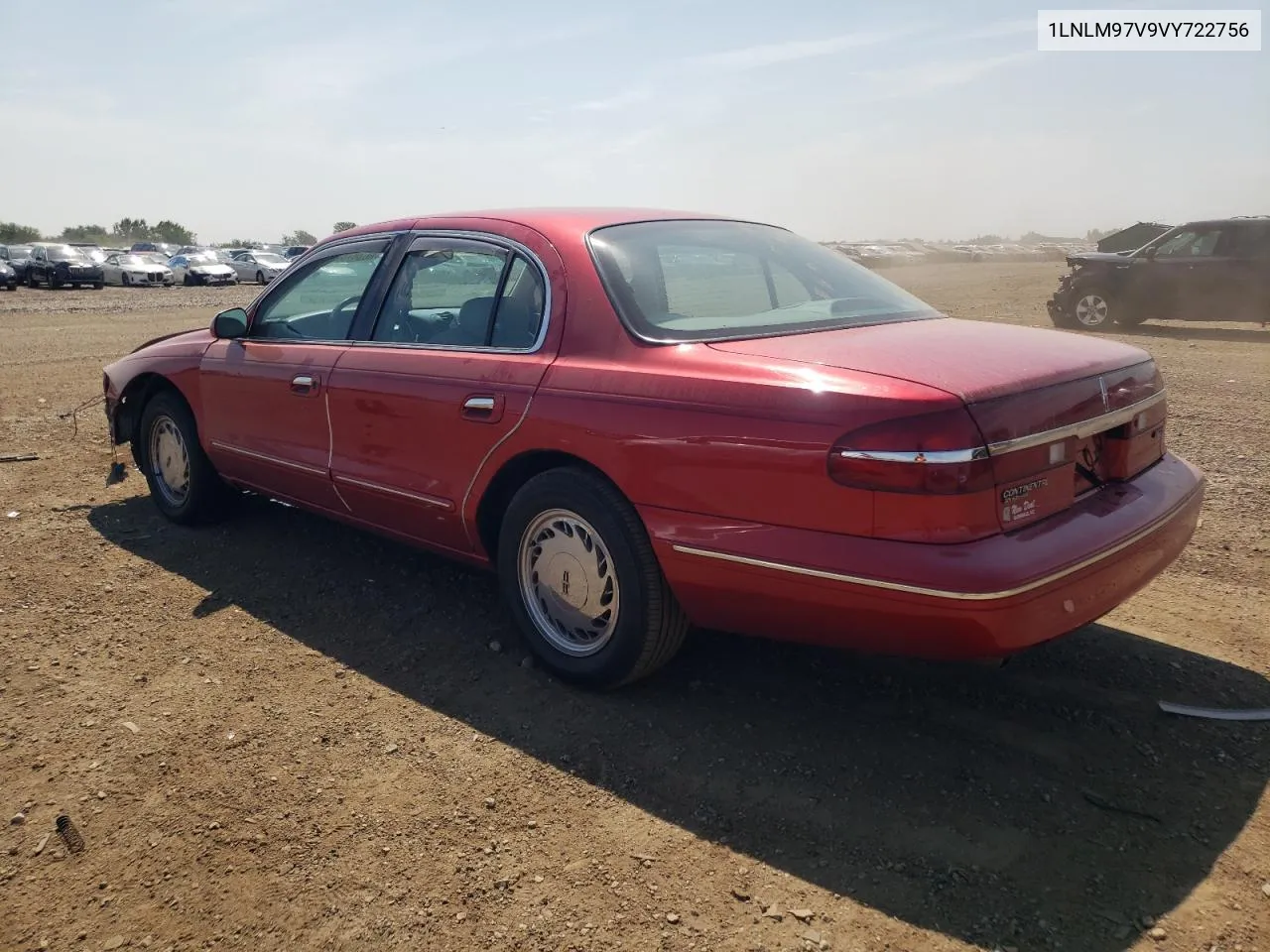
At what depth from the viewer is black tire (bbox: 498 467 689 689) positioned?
3131 millimetres

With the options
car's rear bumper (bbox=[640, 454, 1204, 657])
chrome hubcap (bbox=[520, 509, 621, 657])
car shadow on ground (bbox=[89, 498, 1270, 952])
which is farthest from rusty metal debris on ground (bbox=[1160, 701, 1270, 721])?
chrome hubcap (bbox=[520, 509, 621, 657])

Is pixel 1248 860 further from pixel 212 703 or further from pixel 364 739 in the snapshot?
pixel 212 703

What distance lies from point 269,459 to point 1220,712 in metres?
3.90

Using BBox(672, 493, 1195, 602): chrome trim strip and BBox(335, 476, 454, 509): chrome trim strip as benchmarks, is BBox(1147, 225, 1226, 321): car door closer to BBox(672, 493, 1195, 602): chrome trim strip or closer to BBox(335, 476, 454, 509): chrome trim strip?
BBox(672, 493, 1195, 602): chrome trim strip

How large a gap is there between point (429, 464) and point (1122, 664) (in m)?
2.58

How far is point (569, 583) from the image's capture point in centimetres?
342

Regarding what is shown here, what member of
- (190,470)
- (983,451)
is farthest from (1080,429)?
(190,470)

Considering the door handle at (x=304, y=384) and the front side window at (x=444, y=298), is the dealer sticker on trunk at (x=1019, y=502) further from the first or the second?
the door handle at (x=304, y=384)

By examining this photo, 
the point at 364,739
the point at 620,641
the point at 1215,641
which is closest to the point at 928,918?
the point at 620,641

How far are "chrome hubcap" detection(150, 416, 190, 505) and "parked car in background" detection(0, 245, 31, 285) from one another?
28859mm

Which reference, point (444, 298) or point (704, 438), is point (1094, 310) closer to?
point (444, 298)

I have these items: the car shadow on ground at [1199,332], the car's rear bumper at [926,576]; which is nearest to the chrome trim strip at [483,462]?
the car's rear bumper at [926,576]

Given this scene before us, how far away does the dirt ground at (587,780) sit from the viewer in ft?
7.74

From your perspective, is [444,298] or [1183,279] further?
[1183,279]
